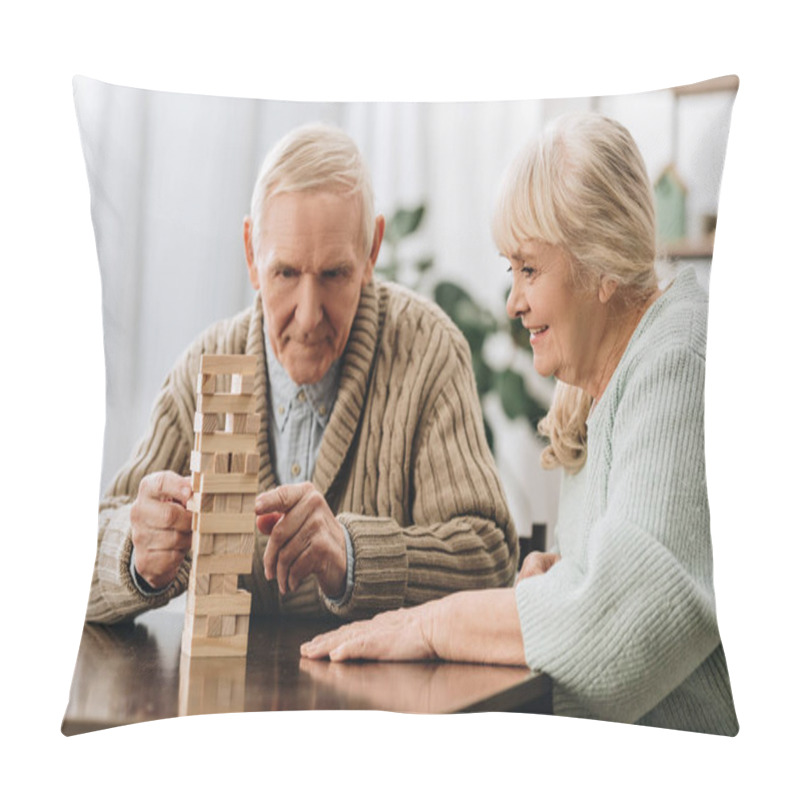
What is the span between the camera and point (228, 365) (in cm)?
230

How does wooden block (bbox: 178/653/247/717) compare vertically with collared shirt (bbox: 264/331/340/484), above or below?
below

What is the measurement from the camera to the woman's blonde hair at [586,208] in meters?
2.32

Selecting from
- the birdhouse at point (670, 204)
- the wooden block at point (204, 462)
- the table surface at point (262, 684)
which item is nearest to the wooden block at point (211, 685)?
the table surface at point (262, 684)

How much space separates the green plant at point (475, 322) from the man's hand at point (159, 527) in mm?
586

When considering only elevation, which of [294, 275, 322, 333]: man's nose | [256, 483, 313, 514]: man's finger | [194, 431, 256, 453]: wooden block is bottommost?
[256, 483, 313, 514]: man's finger

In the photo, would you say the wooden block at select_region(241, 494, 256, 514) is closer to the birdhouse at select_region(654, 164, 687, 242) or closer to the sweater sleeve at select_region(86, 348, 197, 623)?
the sweater sleeve at select_region(86, 348, 197, 623)

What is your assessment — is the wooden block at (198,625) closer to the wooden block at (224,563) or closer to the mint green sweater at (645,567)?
the wooden block at (224,563)

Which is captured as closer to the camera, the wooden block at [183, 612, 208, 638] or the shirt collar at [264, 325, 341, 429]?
the wooden block at [183, 612, 208, 638]

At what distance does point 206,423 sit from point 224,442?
0.16ft

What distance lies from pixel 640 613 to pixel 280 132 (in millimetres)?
1130

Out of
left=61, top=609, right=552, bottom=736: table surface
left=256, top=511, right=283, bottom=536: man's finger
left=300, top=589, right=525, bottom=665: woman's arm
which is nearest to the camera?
left=61, top=609, right=552, bottom=736: table surface

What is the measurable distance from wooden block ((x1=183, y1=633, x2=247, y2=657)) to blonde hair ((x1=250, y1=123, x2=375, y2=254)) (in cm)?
75

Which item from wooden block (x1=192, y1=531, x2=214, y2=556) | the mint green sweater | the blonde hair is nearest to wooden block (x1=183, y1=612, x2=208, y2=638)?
wooden block (x1=192, y1=531, x2=214, y2=556)

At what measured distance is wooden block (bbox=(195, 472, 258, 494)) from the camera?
90.0 inches
